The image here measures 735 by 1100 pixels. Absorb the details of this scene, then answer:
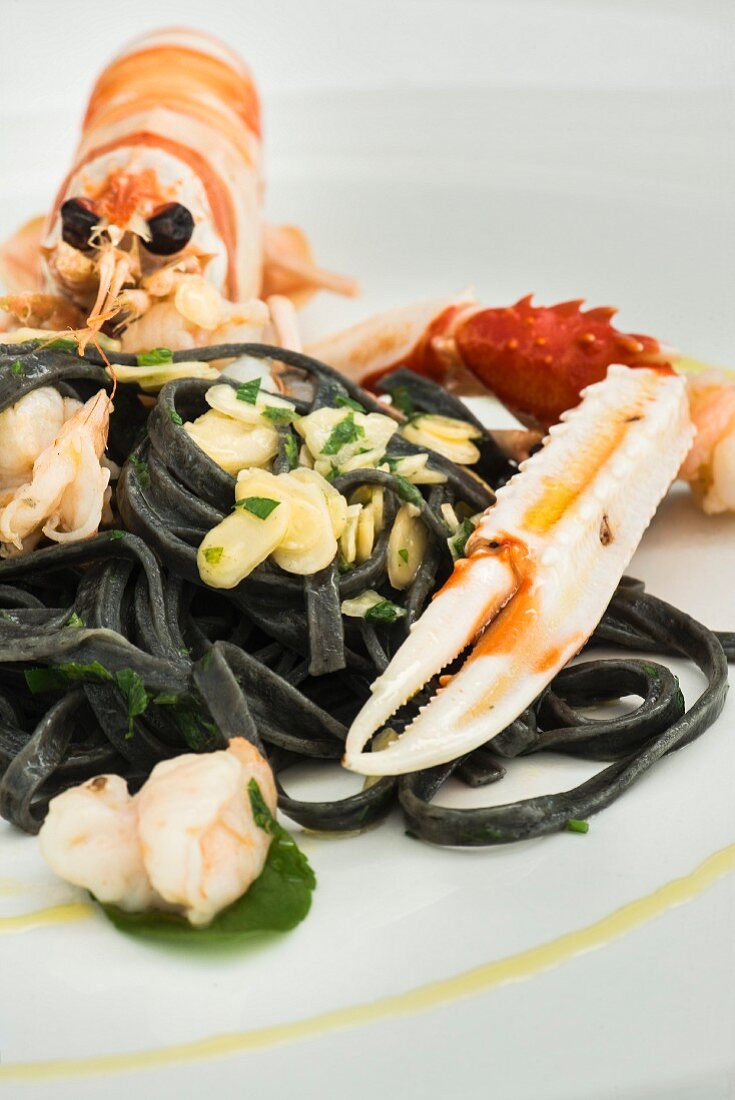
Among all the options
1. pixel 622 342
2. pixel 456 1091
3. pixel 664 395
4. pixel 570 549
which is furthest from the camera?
pixel 622 342

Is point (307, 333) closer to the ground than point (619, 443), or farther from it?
closer to the ground

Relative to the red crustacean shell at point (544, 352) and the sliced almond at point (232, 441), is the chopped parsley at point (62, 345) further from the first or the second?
the red crustacean shell at point (544, 352)

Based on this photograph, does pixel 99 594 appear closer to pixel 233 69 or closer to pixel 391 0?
pixel 233 69

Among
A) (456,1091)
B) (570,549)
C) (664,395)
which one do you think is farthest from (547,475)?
(456,1091)

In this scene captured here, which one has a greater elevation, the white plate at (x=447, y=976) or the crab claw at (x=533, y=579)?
the crab claw at (x=533, y=579)

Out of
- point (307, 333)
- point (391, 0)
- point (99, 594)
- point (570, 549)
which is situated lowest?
point (307, 333)

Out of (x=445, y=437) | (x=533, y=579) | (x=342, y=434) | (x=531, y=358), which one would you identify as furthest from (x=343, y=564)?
(x=531, y=358)

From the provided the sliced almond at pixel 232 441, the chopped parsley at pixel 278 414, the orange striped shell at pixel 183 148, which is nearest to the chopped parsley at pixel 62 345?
the sliced almond at pixel 232 441
